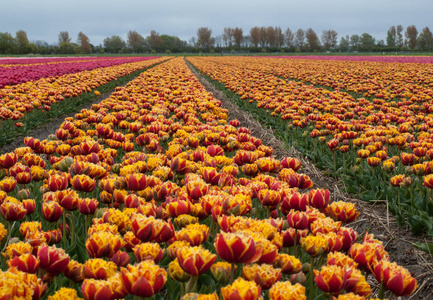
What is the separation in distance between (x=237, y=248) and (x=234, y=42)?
131 m

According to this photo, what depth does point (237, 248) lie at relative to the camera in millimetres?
1303

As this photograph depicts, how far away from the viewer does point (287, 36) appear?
138000mm

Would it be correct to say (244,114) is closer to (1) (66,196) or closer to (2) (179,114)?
(2) (179,114)

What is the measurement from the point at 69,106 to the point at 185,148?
8873mm

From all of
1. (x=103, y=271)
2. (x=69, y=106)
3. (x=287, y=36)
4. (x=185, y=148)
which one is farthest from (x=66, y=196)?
(x=287, y=36)

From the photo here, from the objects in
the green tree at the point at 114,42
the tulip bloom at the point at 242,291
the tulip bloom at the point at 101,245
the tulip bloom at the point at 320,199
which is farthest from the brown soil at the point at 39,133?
the green tree at the point at 114,42

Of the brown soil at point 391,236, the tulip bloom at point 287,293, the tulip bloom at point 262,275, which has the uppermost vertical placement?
the tulip bloom at point 287,293

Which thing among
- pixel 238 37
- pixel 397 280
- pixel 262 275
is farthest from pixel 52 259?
pixel 238 37

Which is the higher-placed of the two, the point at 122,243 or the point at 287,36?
the point at 287,36

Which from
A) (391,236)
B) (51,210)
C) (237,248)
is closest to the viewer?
(237,248)

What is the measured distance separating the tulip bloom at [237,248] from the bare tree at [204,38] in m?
118

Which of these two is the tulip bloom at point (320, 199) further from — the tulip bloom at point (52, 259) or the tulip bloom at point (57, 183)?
the tulip bloom at point (57, 183)

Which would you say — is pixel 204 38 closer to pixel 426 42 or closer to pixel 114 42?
pixel 114 42

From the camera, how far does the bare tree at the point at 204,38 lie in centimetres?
11594
